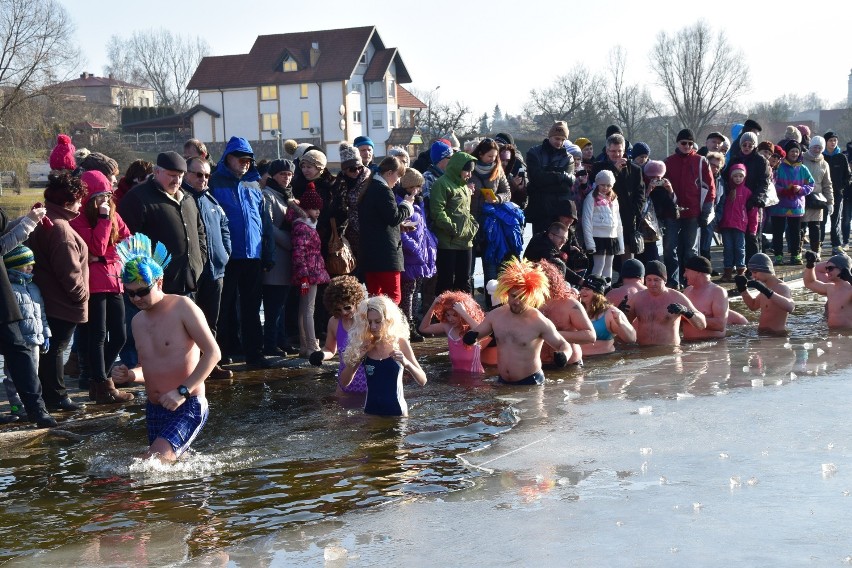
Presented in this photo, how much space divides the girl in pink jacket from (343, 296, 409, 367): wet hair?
78.3 inches

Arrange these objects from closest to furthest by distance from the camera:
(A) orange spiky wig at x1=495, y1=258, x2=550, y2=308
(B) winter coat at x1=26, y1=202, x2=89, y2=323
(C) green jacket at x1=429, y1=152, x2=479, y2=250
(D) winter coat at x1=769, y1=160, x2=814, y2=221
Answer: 1. (B) winter coat at x1=26, y1=202, x2=89, y2=323
2. (A) orange spiky wig at x1=495, y1=258, x2=550, y2=308
3. (C) green jacket at x1=429, y1=152, x2=479, y2=250
4. (D) winter coat at x1=769, y1=160, x2=814, y2=221

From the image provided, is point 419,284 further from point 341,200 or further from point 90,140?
point 90,140

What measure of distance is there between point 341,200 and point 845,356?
4.96 meters

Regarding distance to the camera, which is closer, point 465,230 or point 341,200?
point 341,200

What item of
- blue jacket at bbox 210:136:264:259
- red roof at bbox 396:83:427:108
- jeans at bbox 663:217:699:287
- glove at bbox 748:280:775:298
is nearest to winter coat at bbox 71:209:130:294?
blue jacket at bbox 210:136:264:259

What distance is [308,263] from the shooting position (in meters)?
10.1

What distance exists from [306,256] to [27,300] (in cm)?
303

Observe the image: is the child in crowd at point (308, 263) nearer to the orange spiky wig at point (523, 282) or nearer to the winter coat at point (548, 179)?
the orange spiky wig at point (523, 282)

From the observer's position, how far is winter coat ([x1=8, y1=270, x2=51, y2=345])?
25.0 ft

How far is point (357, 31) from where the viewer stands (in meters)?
75.8

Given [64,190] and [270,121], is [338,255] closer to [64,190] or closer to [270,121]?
[64,190]

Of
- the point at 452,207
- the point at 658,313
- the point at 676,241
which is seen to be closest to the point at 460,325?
the point at 452,207

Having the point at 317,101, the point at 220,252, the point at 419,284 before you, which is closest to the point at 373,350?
the point at 220,252

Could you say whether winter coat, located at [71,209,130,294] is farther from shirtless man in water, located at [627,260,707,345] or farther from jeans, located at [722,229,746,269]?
jeans, located at [722,229,746,269]
